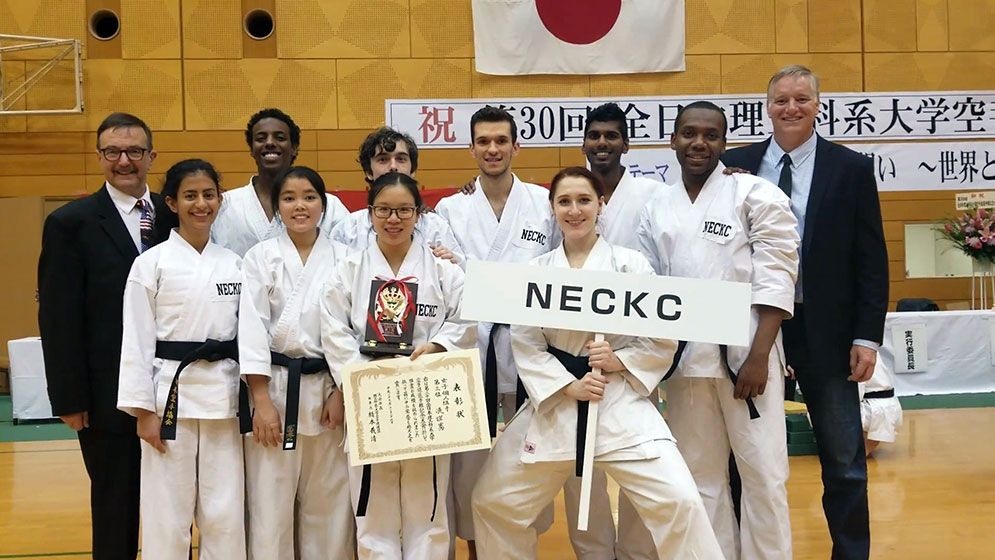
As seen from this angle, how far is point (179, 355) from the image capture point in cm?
288

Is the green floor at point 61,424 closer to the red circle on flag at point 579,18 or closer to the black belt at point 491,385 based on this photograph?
the red circle on flag at point 579,18

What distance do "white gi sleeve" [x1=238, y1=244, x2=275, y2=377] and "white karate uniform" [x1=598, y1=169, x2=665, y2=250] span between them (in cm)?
139

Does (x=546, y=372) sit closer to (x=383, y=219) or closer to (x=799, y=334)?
(x=383, y=219)

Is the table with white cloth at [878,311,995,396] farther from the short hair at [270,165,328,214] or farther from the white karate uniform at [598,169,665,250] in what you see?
the short hair at [270,165,328,214]

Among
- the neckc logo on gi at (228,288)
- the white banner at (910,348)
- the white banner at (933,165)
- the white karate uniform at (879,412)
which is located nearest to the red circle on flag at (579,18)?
the white banner at (933,165)

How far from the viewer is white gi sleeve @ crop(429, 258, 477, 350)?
2955mm

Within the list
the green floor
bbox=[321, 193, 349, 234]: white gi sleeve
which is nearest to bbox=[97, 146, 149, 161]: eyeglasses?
bbox=[321, 193, 349, 234]: white gi sleeve

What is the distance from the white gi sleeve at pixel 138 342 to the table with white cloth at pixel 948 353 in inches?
254

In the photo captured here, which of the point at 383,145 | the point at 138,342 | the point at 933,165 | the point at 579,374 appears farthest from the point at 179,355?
the point at 933,165

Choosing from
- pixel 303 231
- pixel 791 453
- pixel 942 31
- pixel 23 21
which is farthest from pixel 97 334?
pixel 942 31

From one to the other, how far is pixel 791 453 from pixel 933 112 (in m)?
5.41

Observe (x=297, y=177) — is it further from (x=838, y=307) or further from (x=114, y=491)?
(x=838, y=307)

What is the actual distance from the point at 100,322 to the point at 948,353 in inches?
284

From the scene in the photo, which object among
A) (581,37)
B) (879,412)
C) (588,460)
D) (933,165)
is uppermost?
(581,37)
